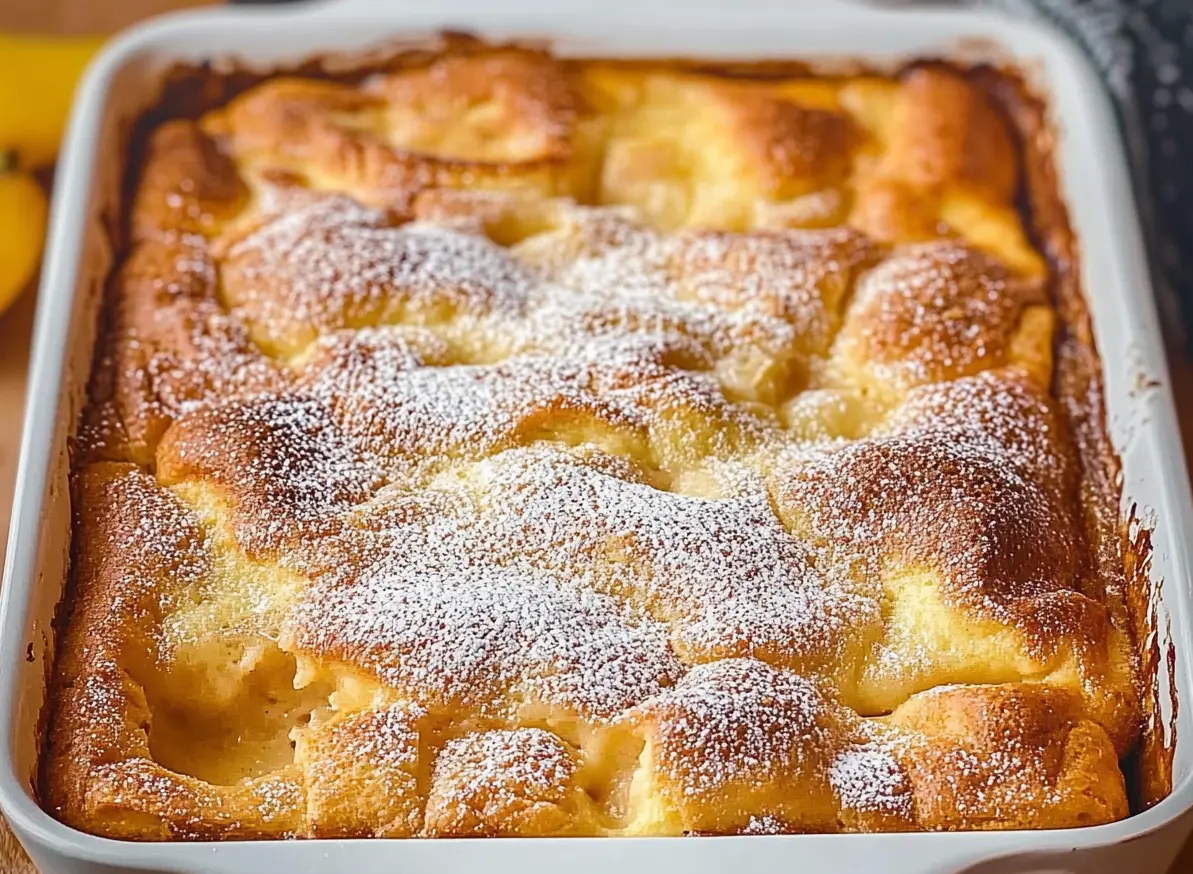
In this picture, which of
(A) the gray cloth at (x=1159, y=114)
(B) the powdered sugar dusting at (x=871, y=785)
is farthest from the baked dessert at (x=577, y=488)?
(A) the gray cloth at (x=1159, y=114)

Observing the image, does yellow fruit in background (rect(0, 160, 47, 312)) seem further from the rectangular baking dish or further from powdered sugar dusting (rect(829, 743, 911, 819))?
powdered sugar dusting (rect(829, 743, 911, 819))

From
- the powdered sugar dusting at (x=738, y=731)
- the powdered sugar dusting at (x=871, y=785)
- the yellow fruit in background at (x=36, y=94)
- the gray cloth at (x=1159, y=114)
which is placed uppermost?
the yellow fruit in background at (x=36, y=94)

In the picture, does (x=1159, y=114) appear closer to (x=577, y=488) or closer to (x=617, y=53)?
(x=617, y=53)

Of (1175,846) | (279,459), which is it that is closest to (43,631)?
(279,459)

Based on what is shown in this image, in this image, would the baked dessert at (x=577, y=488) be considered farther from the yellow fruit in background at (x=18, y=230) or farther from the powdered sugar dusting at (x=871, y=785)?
the yellow fruit in background at (x=18, y=230)

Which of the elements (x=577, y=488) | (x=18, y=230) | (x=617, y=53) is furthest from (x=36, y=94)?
(x=577, y=488)

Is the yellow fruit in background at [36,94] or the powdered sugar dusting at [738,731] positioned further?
the yellow fruit in background at [36,94]
